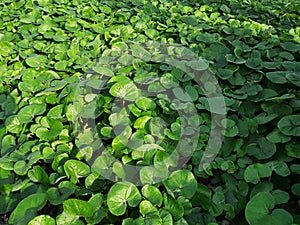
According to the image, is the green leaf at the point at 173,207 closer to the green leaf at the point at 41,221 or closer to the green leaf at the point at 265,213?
the green leaf at the point at 265,213

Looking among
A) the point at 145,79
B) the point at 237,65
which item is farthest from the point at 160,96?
the point at 237,65

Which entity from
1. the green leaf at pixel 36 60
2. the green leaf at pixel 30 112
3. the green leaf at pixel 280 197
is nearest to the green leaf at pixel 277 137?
the green leaf at pixel 280 197

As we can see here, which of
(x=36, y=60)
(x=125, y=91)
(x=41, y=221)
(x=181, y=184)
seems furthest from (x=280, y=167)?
(x=36, y=60)

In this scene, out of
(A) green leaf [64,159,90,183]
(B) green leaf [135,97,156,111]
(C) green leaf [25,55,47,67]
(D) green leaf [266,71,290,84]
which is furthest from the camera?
(C) green leaf [25,55,47,67]

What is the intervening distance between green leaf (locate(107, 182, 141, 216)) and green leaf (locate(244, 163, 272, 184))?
1.38 feet

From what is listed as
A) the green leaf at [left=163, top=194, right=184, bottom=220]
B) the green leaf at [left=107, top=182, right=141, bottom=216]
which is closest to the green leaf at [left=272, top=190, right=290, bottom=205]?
the green leaf at [left=163, top=194, right=184, bottom=220]

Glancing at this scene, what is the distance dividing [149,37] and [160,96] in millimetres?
724

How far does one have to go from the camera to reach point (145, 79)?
1.67 meters

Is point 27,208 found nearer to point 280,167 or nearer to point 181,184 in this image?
point 181,184

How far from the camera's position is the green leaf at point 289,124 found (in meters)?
1.36

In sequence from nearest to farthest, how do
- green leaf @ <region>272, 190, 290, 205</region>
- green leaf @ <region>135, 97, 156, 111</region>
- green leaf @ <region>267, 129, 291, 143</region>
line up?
1. green leaf @ <region>272, 190, 290, 205</region>
2. green leaf @ <region>267, 129, 291, 143</region>
3. green leaf @ <region>135, 97, 156, 111</region>

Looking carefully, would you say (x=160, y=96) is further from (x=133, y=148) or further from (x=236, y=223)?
(x=236, y=223)

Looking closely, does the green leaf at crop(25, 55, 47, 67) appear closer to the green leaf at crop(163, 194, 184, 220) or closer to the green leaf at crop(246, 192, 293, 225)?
the green leaf at crop(163, 194, 184, 220)

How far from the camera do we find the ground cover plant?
1.16 metres
